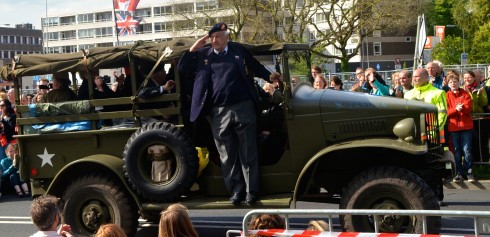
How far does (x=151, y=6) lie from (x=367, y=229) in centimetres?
12327

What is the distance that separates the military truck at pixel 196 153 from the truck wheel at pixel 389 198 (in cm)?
1

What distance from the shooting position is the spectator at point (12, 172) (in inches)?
604

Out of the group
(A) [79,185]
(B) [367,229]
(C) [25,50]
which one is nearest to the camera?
(B) [367,229]

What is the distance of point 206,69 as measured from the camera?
8938 millimetres

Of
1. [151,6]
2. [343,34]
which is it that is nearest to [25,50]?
[151,6]

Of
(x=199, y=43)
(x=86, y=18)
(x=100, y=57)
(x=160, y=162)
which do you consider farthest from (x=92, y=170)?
(x=86, y=18)

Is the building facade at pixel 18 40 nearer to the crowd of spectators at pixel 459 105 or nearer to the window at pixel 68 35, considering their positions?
the window at pixel 68 35

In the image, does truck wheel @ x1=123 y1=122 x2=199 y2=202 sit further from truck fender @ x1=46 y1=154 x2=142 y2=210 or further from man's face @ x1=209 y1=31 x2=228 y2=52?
man's face @ x1=209 y1=31 x2=228 y2=52

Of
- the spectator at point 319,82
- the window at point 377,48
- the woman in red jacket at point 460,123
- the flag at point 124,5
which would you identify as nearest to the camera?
the spectator at point 319,82

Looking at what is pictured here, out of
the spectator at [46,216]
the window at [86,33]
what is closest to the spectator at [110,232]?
the spectator at [46,216]

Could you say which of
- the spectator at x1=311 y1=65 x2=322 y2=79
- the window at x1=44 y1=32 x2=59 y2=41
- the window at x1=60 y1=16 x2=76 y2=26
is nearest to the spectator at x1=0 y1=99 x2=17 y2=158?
the spectator at x1=311 y1=65 x2=322 y2=79

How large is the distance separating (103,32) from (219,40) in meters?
128

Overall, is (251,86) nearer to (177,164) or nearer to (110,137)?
(177,164)

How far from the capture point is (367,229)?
27.3 ft
